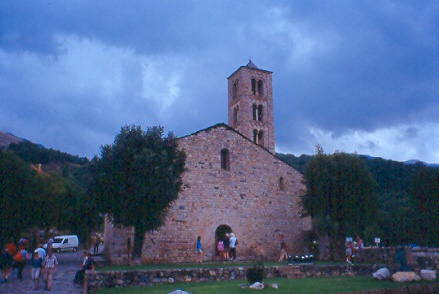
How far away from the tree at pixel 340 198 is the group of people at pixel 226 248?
618 cm

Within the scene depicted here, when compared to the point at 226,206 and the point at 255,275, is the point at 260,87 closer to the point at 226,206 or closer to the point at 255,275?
the point at 226,206


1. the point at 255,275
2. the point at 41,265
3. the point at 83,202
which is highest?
the point at 83,202

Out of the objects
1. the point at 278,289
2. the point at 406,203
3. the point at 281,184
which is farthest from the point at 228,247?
the point at 406,203

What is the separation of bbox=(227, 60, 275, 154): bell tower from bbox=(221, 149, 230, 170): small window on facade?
12610mm

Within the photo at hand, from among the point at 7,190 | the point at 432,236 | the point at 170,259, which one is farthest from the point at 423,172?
the point at 7,190

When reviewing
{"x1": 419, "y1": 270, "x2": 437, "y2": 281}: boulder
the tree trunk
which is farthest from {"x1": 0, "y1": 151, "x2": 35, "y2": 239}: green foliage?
{"x1": 419, "y1": 270, "x2": 437, "y2": 281}: boulder

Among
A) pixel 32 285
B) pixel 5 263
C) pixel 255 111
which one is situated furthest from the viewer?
pixel 255 111

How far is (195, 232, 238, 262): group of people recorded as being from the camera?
2242 centimetres

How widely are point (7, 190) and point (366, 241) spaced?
155 ft

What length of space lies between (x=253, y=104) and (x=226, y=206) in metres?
18.1

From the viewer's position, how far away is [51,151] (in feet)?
336

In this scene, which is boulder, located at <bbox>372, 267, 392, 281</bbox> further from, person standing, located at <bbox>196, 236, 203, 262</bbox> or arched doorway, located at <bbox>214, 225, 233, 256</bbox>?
arched doorway, located at <bbox>214, 225, 233, 256</bbox>

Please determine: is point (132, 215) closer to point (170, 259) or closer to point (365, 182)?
point (170, 259)

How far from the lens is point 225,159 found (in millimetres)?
26109
